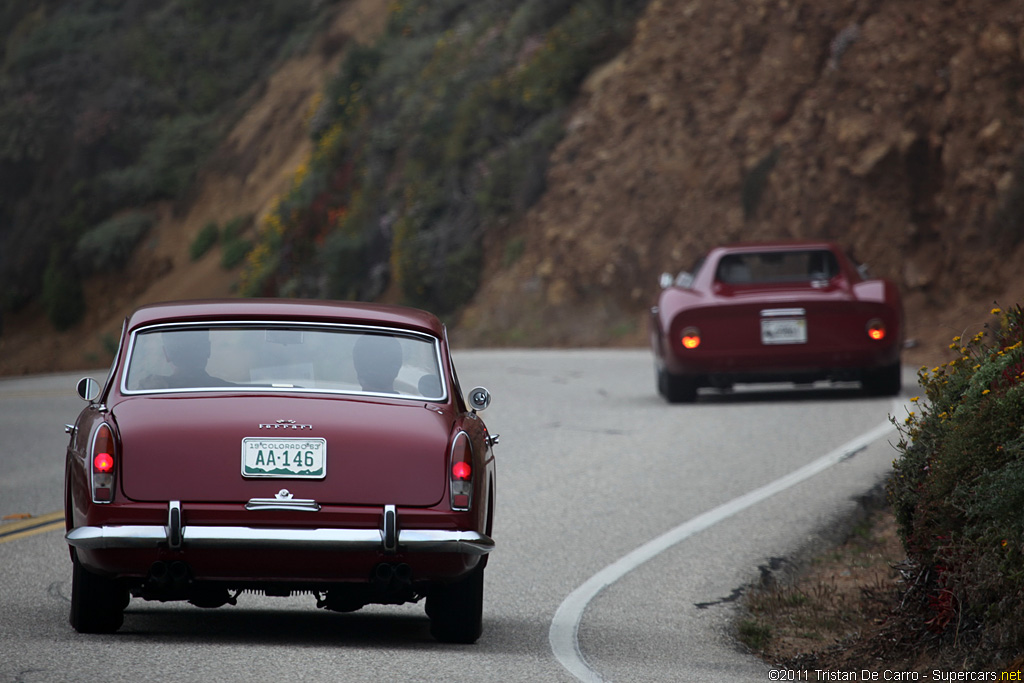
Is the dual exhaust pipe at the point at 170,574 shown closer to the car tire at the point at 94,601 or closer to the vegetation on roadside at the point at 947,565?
the car tire at the point at 94,601

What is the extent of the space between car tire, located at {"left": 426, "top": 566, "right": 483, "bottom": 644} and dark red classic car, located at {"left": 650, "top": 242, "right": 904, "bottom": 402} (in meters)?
8.91

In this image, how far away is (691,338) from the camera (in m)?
15.2

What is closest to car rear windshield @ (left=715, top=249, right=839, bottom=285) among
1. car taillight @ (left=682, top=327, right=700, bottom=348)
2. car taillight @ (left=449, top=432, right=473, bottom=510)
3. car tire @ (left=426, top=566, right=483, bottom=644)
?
car taillight @ (left=682, top=327, right=700, bottom=348)

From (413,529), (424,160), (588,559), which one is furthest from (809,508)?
(424,160)

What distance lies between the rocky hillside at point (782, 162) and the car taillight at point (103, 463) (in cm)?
1765

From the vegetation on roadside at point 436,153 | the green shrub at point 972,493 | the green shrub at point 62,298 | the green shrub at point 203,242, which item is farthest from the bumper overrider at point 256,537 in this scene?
the green shrub at point 62,298

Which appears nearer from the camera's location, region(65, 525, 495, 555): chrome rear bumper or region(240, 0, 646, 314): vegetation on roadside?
region(65, 525, 495, 555): chrome rear bumper

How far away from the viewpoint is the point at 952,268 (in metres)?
26.0

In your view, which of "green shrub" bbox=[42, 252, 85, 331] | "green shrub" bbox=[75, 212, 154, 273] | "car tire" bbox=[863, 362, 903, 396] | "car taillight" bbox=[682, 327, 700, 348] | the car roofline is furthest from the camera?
"green shrub" bbox=[75, 212, 154, 273]

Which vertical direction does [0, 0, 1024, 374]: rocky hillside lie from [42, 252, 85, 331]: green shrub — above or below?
above

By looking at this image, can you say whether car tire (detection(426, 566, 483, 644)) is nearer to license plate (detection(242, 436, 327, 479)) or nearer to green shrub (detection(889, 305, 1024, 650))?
license plate (detection(242, 436, 327, 479))

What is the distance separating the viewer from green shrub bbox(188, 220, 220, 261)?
46562 millimetres

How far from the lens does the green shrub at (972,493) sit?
19.2 ft

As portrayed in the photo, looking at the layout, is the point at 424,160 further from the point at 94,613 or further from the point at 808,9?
the point at 94,613
